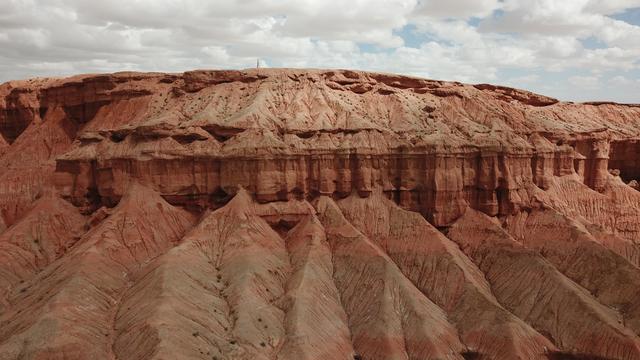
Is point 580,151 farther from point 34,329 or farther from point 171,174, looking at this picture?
point 34,329

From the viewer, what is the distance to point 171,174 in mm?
49844

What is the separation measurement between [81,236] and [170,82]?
1708cm

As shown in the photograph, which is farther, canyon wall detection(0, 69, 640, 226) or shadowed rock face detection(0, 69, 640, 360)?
canyon wall detection(0, 69, 640, 226)

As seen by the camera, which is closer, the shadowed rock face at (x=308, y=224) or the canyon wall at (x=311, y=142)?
the shadowed rock face at (x=308, y=224)

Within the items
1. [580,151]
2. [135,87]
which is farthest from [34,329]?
[580,151]

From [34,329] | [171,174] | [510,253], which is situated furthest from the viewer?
[171,174]

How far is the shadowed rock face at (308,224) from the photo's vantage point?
3900 centimetres

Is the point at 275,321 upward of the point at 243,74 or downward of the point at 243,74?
downward

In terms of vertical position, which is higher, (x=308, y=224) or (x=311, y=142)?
(x=311, y=142)

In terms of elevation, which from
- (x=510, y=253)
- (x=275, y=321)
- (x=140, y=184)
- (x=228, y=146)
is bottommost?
(x=275, y=321)

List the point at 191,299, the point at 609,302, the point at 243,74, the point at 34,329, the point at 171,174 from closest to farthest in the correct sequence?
the point at 34,329, the point at 191,299, the point at 609,302, the point at 171,174, the point at 243,74

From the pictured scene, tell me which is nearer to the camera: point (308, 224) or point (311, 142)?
point (308, 224)

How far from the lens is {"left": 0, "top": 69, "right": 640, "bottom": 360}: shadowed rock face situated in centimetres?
→ 3900

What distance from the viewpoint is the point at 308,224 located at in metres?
48.3
